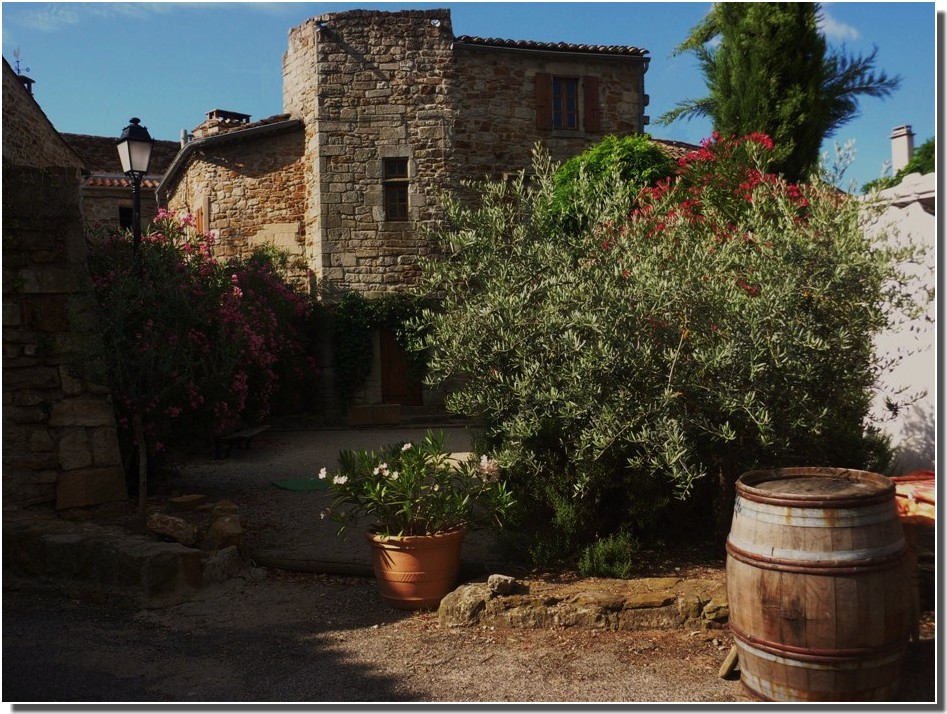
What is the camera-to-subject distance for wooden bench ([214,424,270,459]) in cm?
1084

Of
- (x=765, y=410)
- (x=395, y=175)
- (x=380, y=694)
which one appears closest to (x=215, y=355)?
(x=380, y=694)

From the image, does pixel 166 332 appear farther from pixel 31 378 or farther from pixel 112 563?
pixel 112 563

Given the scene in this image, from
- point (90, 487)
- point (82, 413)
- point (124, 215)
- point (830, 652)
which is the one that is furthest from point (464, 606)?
point (124, 215)

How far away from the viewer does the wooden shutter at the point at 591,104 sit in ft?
50.9

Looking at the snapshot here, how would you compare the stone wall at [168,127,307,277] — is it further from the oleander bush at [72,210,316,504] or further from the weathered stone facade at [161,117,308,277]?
the oleander bush at [72,210,316,504]

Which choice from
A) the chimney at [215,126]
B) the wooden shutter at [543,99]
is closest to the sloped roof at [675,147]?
the wooden shutter at [543,99]

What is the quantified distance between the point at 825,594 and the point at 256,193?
14.0 meters

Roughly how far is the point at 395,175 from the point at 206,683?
11.9 metres

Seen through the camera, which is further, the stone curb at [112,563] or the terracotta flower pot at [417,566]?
the stone curb at [112,563]

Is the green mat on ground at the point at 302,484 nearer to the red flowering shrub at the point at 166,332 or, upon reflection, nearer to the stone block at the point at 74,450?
the red flowering shrub at the point at 166,332

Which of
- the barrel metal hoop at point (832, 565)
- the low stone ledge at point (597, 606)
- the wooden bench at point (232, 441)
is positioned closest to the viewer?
the barrel metal hoop at point (832, 565)

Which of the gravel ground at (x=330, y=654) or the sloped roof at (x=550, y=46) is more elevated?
the sloped roof at (x=550, y=46)

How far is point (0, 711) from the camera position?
3.61 m

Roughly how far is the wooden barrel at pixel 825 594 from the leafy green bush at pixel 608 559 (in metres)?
1.37
